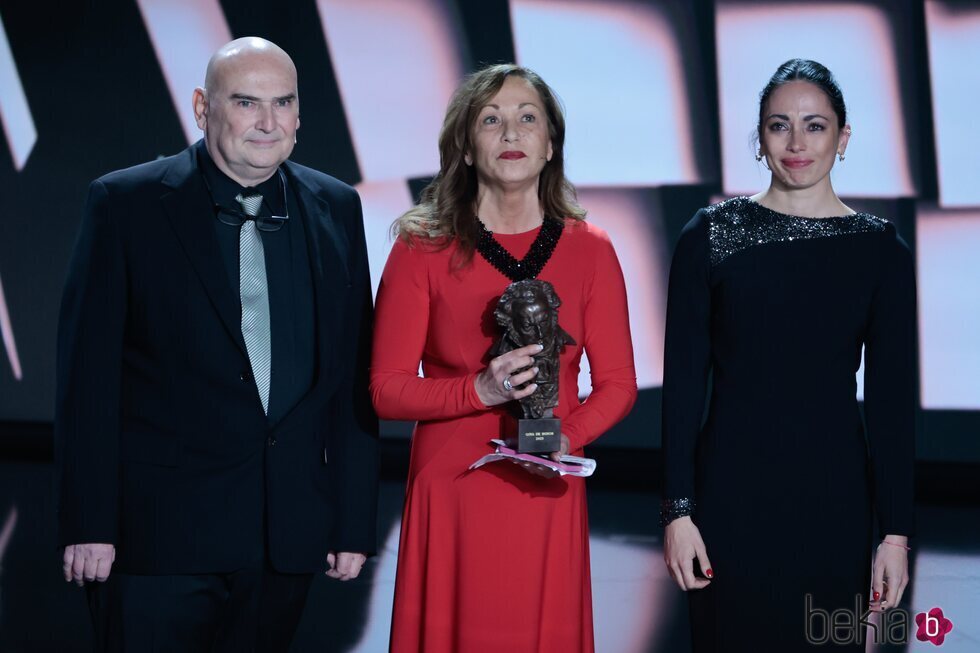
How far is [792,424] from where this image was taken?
2.46 meters

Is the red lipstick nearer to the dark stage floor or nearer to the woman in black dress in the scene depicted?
the woman in black dress

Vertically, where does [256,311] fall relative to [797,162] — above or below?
below

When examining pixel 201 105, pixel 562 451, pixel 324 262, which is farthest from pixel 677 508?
pixel 201 105

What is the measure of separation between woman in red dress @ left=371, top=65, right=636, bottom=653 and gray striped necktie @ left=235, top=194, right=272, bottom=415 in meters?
0.26

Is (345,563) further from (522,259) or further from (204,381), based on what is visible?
(522,259)

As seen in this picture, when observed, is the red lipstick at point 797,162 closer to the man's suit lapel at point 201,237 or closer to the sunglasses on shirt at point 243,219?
the sunglasses on shirt at point 243,219

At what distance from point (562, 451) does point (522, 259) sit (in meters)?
0.47

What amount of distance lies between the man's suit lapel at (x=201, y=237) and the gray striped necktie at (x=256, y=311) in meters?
0.03

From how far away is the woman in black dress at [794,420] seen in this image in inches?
96.7

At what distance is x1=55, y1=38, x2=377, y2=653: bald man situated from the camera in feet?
7.92

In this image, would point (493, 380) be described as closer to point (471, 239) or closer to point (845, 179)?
point (471, 239)

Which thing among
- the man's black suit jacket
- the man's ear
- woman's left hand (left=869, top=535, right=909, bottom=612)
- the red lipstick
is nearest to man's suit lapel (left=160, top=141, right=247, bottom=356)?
the man's black suit jacket

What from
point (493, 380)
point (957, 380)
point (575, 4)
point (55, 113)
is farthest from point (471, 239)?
point (55, 113)

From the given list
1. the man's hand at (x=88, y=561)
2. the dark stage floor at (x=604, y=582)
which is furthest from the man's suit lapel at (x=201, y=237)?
the dark stage floor at (x=604, y=582)
